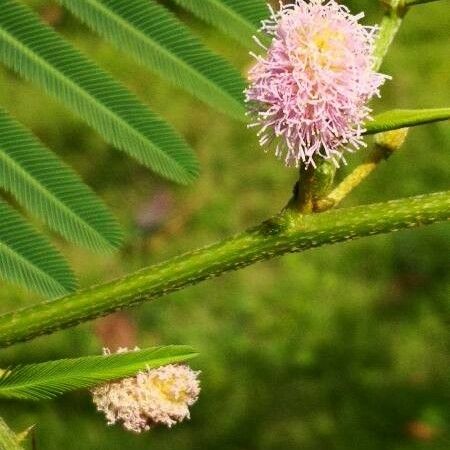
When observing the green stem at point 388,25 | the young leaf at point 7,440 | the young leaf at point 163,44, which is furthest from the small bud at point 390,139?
the young leaf at point 7,440

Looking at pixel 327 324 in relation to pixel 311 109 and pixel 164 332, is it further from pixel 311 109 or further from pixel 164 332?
pixel 311 109

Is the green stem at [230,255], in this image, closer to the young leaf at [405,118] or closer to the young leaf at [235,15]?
the young leaf at [405,118]

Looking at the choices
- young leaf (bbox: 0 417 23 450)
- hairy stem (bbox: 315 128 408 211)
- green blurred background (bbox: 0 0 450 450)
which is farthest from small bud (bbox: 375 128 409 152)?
green blurred background (bbox: 0 0 450 450)

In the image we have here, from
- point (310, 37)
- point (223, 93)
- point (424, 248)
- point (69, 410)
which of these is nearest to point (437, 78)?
point (424, 248)

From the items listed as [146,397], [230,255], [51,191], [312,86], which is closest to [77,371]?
[146,397]

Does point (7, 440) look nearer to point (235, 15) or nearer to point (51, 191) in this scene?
point (51, 191)
